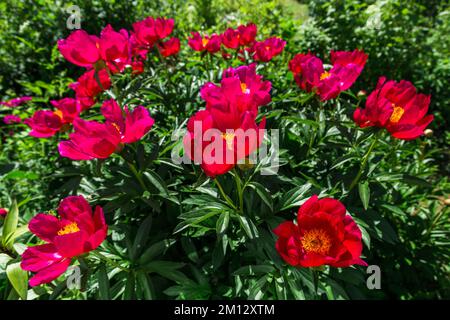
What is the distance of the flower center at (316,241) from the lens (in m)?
0.75

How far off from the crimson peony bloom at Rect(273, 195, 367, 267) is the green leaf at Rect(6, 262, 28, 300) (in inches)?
28.8

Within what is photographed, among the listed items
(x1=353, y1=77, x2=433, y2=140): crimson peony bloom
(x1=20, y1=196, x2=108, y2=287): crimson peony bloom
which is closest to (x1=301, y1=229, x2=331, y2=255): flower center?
(x1=353, y1=77, x2=433, y2=140): crimson peony bloom

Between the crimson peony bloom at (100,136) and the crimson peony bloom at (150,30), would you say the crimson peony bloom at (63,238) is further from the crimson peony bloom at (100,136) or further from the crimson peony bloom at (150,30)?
the crimson peony bloom at (150,30)

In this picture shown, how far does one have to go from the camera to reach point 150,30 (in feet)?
4.33

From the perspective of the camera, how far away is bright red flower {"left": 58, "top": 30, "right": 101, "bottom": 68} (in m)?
0.96

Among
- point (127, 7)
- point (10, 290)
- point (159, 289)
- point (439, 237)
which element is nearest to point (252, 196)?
point (159, 289)

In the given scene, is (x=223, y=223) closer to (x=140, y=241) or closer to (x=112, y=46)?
(x=140, y=241)

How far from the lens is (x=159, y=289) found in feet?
3.58

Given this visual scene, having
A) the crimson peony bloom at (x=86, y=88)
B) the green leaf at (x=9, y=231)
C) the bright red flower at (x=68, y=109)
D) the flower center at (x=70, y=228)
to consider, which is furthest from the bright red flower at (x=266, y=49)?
the green leaf at (x=9, y=231)

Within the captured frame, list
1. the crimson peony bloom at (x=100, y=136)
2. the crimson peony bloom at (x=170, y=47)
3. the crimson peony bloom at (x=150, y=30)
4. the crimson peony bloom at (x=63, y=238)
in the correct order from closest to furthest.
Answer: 1. the crimson peony bloom at (x=63, y=238)
2. the crimson peony bloom at (x=100, y=136)
3. the crimson peony bloom at (x=150, y=30)
4. the crimson peony bloom at (x=170, y=47)

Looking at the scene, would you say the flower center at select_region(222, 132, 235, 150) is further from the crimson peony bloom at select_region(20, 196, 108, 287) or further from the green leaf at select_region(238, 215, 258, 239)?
the crimson peony bloom at select_region(20, 196, 108, 287)

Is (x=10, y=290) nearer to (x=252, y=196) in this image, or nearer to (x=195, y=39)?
(x=252, y=196)

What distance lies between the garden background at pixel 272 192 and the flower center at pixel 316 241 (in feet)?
0.44

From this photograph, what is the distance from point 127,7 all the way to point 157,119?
231cm
